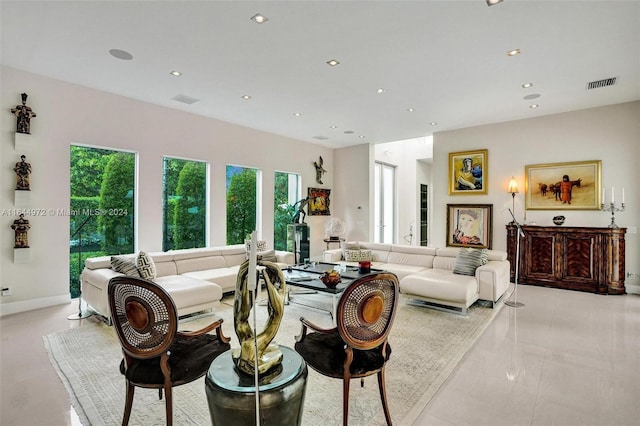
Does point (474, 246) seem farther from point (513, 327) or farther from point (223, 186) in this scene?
point (223, 186)

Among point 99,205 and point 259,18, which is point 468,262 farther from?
point 99,205

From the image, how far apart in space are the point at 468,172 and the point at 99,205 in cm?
717

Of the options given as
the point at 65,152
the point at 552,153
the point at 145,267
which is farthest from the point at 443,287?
the point at 65,152

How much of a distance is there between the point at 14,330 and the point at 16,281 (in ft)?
3.26

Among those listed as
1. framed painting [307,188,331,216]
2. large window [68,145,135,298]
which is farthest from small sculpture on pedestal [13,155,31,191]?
framed painting [307,188,331,216]

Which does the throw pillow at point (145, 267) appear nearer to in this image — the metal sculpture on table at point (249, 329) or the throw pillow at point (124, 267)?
the throw pillow at point (124, 267)

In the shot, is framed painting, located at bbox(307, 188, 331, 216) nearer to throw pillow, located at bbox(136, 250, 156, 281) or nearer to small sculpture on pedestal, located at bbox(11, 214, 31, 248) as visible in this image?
throw pillow, located at bbox(136, 250, 156, 281)

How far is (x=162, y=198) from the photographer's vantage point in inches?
230

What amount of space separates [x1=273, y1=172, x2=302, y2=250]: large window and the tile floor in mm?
4473

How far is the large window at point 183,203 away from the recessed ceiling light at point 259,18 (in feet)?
11.9

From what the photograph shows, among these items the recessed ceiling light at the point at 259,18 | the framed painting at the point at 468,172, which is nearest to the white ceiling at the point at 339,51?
the recessed ceiling light at the point at 259,18

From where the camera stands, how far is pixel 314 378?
2.66 meters

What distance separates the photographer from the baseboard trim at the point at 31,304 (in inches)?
167

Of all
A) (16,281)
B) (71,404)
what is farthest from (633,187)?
(16,281)
